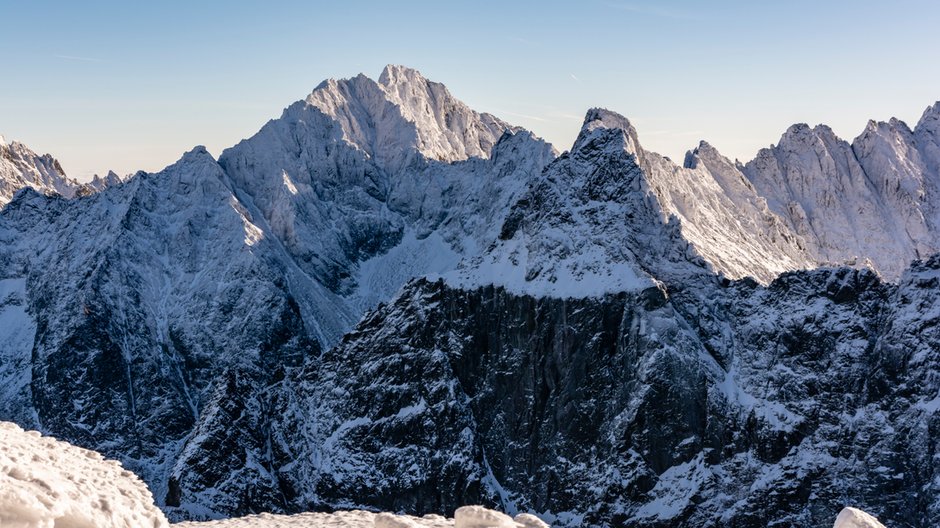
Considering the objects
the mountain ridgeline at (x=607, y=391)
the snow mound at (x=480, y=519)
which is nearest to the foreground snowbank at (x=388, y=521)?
the snow mound at (x=480, y=519)

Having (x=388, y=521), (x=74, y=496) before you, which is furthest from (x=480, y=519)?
(x=74, y=496)

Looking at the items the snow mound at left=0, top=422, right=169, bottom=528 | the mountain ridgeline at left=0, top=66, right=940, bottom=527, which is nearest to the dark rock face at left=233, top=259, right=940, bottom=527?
the mountain ridgeline at left=0, top=66, right=940, bottom=527

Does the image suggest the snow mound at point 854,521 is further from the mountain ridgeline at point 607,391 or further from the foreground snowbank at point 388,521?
the mountain ridgeline at point 607,391

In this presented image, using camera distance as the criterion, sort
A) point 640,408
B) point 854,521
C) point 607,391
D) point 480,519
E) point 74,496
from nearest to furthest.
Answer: point 74,496, point 854,521, point 480,519, point 640,408, point 607,391

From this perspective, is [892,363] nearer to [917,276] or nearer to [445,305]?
[917,276]

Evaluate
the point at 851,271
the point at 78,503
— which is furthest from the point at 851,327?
the point at 78,503

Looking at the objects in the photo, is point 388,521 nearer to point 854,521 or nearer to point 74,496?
point 74,496

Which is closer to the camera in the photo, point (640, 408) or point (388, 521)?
point (388, 521)

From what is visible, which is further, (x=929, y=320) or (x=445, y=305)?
(x=445, y=305)
